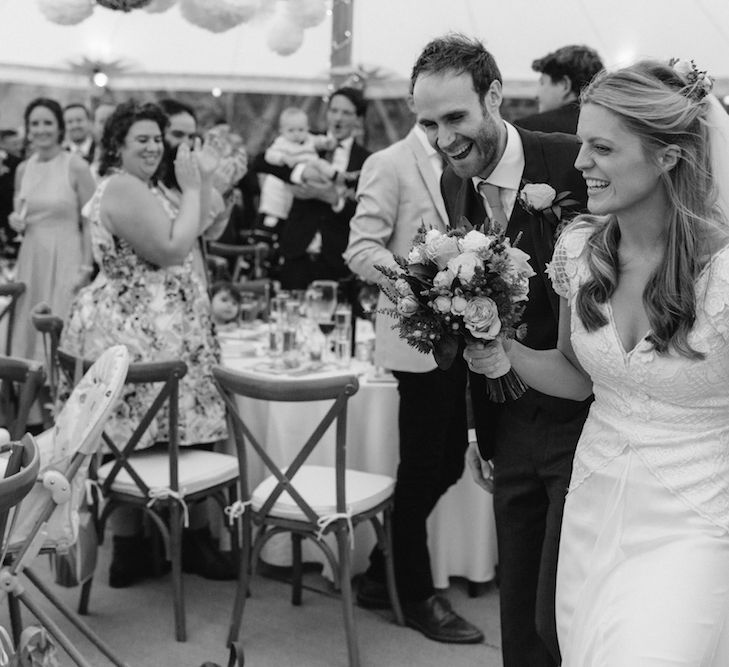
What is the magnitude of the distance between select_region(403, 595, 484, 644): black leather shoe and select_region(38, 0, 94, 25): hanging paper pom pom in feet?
16.6

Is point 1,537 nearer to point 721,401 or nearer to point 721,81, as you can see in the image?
point 721,401

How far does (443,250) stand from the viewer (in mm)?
1841

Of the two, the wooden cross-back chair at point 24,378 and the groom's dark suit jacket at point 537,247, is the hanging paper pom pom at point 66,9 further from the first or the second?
the groom's dark suit jacket at point 537,247


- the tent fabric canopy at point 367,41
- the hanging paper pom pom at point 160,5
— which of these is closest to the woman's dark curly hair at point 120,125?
the hanging paper pom pom at point 160,5

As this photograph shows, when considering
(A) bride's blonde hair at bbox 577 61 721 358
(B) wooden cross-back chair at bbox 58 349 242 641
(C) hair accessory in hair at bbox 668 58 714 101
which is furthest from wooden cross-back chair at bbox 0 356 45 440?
(C) hair accessory in hair at bbox 668 58 714 101

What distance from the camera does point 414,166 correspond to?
321 cm

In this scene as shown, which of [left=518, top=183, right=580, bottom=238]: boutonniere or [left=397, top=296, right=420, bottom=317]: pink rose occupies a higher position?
[left=518, top=183, right=580, bottom=238]: boutonniere

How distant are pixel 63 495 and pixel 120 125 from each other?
5.09 feet

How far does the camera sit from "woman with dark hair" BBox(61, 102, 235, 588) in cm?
344

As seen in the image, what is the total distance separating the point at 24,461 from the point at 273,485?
1.21 metres

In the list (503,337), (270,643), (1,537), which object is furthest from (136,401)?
(503,337)

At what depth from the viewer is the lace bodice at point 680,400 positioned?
181 cm

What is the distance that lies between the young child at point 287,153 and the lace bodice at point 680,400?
11.3 ft

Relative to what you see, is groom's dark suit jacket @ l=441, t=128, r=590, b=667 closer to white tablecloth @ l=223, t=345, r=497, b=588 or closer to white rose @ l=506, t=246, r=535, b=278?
white rose @ l=506, t=246, r=535, b=278
